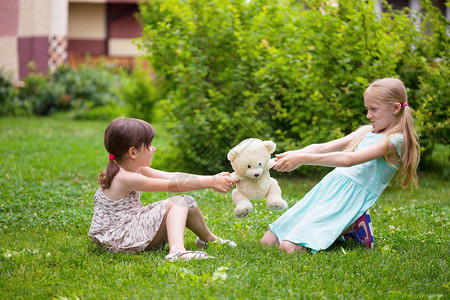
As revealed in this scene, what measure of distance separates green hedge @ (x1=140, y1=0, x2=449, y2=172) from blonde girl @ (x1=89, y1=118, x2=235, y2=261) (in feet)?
8.42

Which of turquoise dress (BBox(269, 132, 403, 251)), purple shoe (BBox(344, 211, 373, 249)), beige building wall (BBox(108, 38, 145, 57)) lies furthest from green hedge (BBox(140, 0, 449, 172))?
beige building wall (BBox(108, 38, 145, 57))

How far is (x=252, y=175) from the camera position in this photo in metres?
3.26

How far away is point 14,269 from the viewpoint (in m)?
3.14

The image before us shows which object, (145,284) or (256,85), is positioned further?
(256,85)

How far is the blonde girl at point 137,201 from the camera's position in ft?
10.9

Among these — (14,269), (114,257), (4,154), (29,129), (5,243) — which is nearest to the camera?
(14,269)

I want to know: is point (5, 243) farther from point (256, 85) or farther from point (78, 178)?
point (256, 85)

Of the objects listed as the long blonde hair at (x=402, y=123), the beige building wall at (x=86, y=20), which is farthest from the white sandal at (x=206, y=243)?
the beige building wall at (x=86, y=20)

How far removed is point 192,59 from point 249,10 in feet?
3.35

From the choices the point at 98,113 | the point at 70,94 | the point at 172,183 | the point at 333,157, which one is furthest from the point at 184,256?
the point at 70,94

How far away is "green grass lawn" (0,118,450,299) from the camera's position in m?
2.80

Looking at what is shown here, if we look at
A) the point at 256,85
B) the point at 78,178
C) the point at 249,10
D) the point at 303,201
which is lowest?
the point at 78,178

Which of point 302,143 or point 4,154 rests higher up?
point 302,143

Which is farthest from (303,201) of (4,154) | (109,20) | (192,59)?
(109,20)
